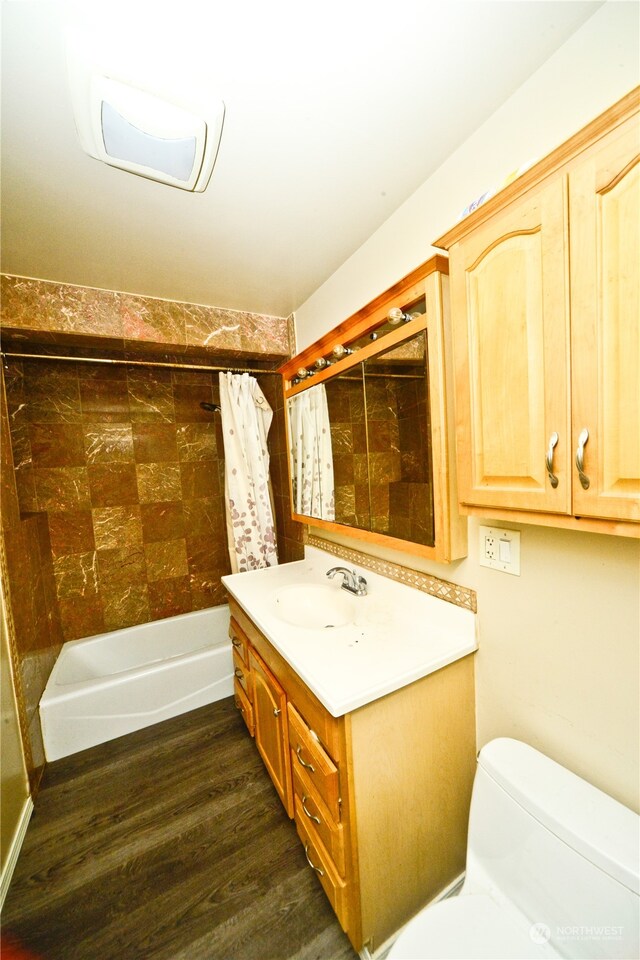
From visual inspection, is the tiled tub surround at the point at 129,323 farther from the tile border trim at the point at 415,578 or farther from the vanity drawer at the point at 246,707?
the vanity drawer at the point at 246,707

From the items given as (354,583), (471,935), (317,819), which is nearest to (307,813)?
(317,819)

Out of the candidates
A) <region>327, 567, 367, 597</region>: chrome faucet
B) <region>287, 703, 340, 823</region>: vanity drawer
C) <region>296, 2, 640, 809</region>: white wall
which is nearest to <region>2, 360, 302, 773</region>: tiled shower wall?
<region>327, 567, 367, 597</region>: chrome faucet

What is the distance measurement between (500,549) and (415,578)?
0.40 meters

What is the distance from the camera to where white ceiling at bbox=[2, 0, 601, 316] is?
2.41 ft

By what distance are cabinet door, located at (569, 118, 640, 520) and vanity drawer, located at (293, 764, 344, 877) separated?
3.55 feet

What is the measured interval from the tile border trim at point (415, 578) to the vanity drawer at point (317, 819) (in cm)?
72

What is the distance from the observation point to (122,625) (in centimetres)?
239

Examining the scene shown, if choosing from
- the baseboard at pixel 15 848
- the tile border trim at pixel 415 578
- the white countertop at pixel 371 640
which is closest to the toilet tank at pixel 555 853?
the white countertop at pixel 371 640

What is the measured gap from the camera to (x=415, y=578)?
132 centimetres

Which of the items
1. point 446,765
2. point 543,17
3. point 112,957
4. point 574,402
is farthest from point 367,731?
point 543,17

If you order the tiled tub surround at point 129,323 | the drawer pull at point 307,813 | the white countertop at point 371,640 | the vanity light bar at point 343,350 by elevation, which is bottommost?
the drawer pull at point 307,813

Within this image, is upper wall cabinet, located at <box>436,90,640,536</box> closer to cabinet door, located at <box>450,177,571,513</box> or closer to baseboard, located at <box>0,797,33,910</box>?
cabinet door, located at <box>450,177,571,513</box>

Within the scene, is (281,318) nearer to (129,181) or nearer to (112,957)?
(129,181)

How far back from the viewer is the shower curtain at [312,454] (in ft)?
5.69
